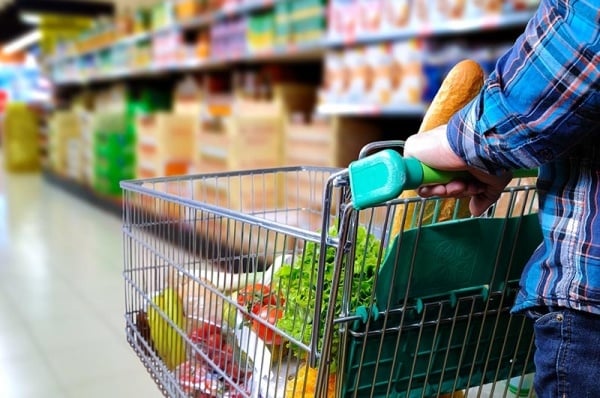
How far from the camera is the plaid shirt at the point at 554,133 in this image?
1.89 ft

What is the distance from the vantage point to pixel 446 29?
246cm

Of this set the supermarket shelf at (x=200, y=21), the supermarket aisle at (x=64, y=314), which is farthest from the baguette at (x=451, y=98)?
the supermarket shelf at (x=200, y=21)

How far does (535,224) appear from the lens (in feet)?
2.83

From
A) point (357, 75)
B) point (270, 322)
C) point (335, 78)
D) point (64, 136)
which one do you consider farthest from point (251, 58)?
point (64, 136)

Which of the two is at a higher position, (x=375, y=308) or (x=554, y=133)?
(x=554, y=133)

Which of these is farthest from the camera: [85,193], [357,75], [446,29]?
[85,193]

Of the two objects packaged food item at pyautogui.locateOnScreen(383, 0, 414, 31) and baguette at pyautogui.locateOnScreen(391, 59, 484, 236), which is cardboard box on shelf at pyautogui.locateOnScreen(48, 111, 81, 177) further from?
baguette at pyautogui.locateOnScreen(391, 59, 484, 236)

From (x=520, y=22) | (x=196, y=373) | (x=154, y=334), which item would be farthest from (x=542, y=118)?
(x=520, y=22)

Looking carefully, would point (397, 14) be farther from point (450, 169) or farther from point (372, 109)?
point (450, 169)

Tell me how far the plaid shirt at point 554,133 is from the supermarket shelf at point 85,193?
428cm

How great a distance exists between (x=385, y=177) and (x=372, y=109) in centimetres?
223

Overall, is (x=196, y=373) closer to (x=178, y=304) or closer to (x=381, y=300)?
(x=178, y=304)

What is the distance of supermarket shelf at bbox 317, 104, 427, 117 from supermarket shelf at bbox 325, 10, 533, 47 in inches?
12.2

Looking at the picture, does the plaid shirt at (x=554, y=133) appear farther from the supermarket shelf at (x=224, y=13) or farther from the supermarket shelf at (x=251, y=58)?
the supermarket shelf at (x=224, y=13)
